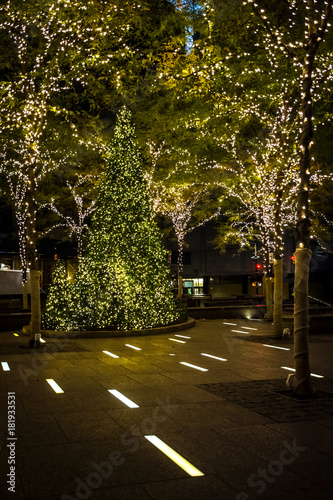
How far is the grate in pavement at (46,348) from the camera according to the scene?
1436 cm

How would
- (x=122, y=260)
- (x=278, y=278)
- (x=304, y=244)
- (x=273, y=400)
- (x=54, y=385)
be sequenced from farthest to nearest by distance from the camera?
(x=122, y=260) < (x=278, y=278) < (x=54, y=385) < (x=304, y=244) < (x=273, y=400)

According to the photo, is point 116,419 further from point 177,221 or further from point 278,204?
point 177,221

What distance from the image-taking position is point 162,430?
6.46 m

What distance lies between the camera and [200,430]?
6.46 metres

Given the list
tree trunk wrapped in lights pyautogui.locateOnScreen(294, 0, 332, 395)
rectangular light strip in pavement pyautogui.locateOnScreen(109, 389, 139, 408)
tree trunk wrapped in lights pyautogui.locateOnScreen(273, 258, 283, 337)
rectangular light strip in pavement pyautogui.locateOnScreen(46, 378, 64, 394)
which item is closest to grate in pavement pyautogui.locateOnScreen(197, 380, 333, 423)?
tree trunk wrapped in lights pyautogui.locateOnScreen(294, 0, 332, 395)

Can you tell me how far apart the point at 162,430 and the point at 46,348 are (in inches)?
365

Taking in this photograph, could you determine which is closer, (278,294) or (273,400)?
(273,400)

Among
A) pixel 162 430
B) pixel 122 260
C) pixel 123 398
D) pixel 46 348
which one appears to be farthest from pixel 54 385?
pixel 122 260

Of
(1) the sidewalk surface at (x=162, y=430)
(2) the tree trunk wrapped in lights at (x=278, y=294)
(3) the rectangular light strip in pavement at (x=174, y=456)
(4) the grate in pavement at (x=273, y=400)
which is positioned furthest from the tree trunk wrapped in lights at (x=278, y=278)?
(3) the rectangular light strip in pavement at (x=174, y=456)

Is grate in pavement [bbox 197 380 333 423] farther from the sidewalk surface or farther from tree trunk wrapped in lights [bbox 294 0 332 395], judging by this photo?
tree trunk wrapped in lights [bbox 294 0 332 395]

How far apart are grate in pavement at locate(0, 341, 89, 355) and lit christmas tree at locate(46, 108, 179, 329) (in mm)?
2725

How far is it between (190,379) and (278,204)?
33.8 feet

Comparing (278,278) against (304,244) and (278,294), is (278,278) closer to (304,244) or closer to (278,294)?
(278,294)

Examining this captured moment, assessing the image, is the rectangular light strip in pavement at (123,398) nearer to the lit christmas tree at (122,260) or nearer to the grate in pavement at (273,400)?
the grate in pavement at (273,400)
